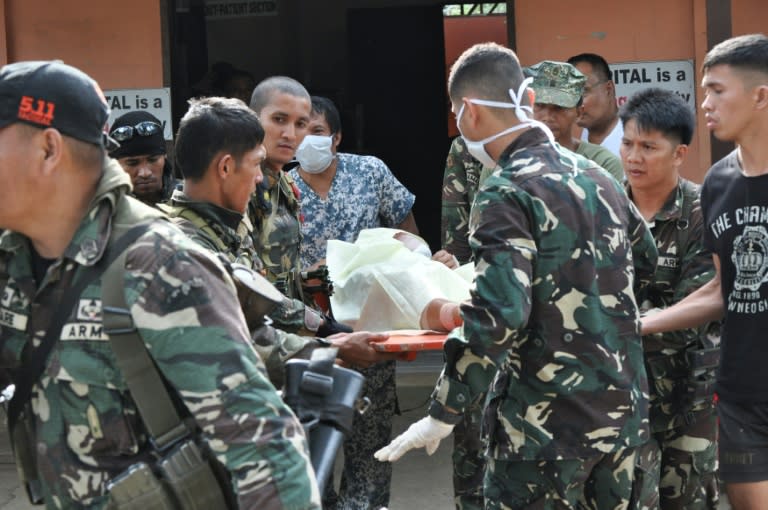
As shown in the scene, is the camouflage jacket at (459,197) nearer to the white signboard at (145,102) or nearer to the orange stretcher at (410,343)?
the orange stretcher at (410,343)

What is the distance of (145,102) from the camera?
6.94m

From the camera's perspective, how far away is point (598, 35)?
662 cm

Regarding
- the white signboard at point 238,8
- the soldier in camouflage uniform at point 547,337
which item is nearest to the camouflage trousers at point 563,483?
the soldier in camouflage uniform at point 547,337

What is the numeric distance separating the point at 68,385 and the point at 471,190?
356 cm

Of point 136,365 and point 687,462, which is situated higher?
point 136,365

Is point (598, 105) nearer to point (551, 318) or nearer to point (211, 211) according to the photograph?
point (551, 318)

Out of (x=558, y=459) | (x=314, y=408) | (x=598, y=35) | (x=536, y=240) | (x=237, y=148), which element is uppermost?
(x=598, y=35)

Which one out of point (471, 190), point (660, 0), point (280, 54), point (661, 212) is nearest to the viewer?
point (661, 212)

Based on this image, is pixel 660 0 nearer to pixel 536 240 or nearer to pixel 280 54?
pixel 536 240

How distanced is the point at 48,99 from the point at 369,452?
341 centimetres

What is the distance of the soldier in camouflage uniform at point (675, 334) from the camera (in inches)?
158

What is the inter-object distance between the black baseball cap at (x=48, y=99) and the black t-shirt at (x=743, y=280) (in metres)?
2.33

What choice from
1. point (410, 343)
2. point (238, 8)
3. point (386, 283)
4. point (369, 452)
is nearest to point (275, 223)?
point (386, 283)

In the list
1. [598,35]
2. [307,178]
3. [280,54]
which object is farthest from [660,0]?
[280,54]
